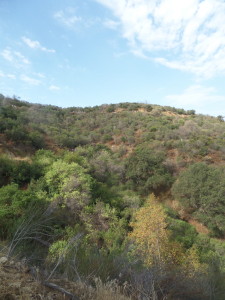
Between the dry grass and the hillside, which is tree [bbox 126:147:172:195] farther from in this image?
the dry grass

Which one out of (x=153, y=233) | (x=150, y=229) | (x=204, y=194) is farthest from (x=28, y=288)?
(x=204, y=194)

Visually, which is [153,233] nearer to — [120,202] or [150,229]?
[150,229]

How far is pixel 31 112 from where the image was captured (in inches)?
1323

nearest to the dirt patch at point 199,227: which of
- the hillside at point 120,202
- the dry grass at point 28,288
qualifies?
the hillside at point 120,202

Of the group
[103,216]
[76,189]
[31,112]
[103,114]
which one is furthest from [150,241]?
[103,114]

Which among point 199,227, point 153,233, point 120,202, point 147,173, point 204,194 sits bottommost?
point 199,227

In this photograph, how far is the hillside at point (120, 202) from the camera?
4.29 metres

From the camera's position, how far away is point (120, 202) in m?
16.4

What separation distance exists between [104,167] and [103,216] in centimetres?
941

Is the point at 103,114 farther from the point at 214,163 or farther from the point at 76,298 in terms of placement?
the point at 76,298

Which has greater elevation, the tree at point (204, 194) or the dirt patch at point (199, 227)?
the tree at point (204, 194)

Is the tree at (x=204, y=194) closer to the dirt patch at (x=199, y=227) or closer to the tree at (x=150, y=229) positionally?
the dirt patch at (x=199, y=227)

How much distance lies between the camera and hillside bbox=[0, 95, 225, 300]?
4.29 metres

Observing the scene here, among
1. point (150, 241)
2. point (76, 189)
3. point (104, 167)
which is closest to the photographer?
point (150, 241)
